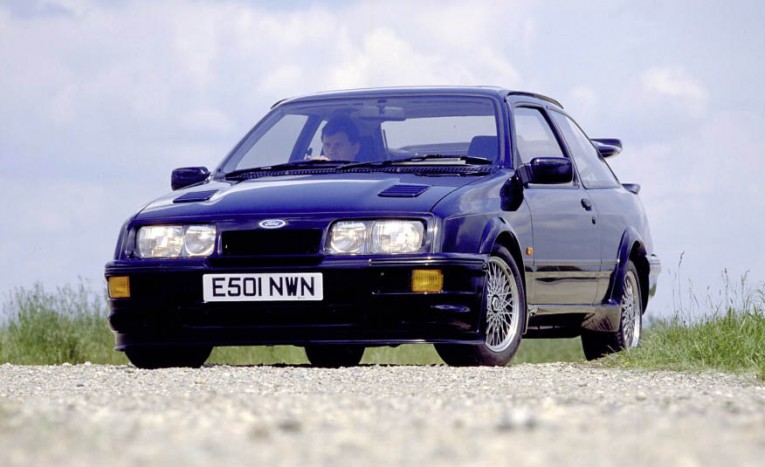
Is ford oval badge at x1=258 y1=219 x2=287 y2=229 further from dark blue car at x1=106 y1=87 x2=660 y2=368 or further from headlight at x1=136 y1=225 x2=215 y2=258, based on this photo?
headlight at x1=136 y1=225 x2=215 y2=258

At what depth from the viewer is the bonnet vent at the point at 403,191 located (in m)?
7.54

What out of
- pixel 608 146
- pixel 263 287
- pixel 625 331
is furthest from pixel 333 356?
pixel 608 146

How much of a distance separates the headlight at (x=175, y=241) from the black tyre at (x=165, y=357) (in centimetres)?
56

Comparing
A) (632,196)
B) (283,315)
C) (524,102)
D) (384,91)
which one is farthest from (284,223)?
(632,196)

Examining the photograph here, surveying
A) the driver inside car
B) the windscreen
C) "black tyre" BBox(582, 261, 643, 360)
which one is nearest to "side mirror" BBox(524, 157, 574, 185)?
the windscreen

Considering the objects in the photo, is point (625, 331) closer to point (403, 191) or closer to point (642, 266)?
point (642, 266)

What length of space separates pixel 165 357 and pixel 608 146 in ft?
15.2

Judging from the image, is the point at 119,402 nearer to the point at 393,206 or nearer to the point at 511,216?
the point at 393,206

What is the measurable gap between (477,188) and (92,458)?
4.76m

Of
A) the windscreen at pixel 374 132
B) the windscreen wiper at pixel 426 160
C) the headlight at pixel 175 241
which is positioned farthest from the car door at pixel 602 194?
the headlight at pixel 175 241

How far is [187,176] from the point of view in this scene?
29.3ft

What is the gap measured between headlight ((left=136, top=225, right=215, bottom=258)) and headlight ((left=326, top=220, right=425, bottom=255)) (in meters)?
0.75

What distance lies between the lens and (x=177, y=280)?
7.69 meters

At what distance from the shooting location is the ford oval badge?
752cm
